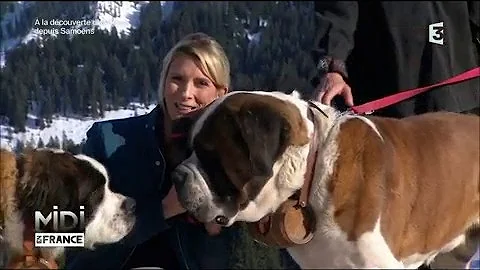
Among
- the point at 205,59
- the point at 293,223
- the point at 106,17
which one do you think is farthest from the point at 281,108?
the point at 106,17

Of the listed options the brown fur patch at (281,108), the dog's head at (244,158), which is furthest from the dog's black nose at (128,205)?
the brown fur patch at (281,108)

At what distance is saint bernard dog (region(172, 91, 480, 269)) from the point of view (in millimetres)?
2285

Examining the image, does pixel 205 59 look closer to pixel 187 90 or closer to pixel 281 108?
pixel 187 90

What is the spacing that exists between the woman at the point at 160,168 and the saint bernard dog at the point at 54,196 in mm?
105

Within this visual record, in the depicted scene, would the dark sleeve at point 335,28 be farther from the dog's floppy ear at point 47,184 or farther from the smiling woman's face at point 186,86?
the dog's floppy ear at point 47,184

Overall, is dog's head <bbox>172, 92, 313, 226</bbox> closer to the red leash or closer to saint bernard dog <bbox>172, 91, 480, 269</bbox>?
saint bernard dog <bbox>172, 91, 480, 269</bbox>

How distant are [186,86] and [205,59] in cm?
14

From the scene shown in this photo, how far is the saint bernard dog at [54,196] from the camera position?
262 cm

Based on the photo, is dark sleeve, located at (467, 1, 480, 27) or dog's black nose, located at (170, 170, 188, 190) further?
dark sleeve, located at (467, 1, 480, 27)

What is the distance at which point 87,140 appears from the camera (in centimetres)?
321

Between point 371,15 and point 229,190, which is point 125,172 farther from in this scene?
point 371,15

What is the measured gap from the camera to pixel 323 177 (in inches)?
91.4

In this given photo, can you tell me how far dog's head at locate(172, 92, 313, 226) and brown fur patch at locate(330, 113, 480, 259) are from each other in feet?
0.51

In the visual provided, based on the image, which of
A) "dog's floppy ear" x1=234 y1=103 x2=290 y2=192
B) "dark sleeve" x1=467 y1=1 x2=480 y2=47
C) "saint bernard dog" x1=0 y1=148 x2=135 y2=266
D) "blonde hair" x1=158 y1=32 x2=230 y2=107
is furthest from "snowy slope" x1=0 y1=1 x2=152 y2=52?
"dark sleeve" x1=467 y1=1 x2=480 y2=47
